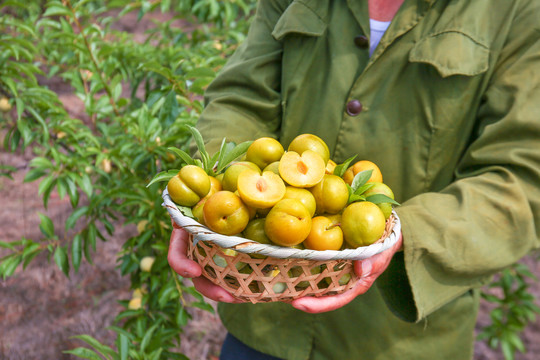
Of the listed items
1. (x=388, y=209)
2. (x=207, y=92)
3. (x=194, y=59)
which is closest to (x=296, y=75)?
(x=207, y=92)

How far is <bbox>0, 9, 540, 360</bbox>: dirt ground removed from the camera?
268cm

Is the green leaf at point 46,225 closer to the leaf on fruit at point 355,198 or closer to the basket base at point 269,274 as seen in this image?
the basket base at point 269,274

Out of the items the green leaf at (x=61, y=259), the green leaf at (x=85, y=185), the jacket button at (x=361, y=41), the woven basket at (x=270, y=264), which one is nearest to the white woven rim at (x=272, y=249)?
the woven basket at (x=270, y=264)

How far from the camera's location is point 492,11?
115 cm

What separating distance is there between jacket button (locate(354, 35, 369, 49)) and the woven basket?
50 centimetres

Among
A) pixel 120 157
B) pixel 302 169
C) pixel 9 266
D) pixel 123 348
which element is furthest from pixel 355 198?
pixel 9 266

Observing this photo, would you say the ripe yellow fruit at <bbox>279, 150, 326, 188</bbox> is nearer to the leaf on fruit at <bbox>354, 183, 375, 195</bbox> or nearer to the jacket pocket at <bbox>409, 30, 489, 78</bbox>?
the leaf on fruit at <bbox>354, 183, 375, 195</bbox>

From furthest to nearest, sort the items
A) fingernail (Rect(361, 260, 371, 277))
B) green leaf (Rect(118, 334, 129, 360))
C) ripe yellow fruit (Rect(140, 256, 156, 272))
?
ripe yellow fruit (Rect(140, 256, 156, 272)) < green leaf (Rect(118, 334, 129, 360)) < fingernail (Rect(361, 260, 371, 277))

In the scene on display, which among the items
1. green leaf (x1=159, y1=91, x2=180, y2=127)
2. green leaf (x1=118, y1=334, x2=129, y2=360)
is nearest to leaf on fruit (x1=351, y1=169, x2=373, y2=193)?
green leaf (x1=159, y1=91, x2=180, y2=127)

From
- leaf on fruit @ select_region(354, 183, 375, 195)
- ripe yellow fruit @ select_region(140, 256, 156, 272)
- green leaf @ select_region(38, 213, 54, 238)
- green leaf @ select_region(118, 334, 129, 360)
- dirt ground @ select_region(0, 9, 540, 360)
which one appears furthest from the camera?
dirt ground @ select_region(0, 9, 540, 360)

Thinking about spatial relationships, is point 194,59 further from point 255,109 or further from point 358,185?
point 358,185

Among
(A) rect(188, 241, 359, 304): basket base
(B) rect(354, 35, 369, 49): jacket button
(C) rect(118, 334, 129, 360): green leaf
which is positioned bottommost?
(C) rect(118, 334, 129, 360): green leaf

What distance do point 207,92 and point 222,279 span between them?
75 centimetres

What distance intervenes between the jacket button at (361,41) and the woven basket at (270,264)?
19.8 inches
